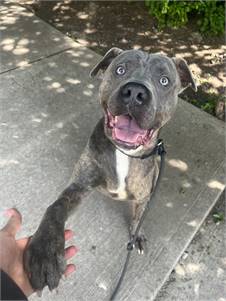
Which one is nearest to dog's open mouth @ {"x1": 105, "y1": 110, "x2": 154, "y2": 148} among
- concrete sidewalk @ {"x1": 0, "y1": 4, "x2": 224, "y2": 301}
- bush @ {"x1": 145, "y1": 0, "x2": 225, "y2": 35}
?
concrete sidewalk @ {"x1": 0, "y1": 4, "x2": 224, "y2": 301}

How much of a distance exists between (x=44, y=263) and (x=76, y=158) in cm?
221

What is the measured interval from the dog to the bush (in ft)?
10.1

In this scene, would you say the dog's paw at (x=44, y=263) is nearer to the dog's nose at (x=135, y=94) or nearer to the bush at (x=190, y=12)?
the dog's nose at (x=135, y=94)

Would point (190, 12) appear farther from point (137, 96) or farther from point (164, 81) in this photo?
point (137, 96)

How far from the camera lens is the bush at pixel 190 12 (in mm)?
6426

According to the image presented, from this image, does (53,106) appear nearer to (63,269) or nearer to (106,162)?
(106,162)

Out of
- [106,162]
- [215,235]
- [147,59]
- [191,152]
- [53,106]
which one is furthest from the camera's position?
[53,106]

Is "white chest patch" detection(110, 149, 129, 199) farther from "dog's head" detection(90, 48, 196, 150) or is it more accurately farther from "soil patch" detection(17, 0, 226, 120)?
"soil patch" detection(17, 0, 226, 120)

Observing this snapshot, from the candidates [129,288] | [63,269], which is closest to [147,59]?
[63,269]

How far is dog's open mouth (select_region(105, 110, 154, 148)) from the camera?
319cm

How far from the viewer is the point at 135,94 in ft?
9.75

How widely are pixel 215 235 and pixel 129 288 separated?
1116 mm

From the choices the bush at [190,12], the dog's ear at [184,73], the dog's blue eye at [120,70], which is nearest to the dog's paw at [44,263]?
the dog's blue eye at [120,70]

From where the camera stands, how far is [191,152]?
16.3 ft
